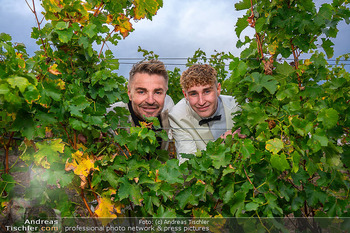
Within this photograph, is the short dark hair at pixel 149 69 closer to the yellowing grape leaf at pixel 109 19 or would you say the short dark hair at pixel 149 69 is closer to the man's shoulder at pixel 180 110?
the man's shoulder at pixel 180 110

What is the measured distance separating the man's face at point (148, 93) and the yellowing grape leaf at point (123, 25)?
86 cm

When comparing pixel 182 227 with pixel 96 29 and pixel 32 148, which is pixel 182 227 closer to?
pixel 32 148

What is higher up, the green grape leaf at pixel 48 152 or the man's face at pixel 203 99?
the man's face at pixel 203 99

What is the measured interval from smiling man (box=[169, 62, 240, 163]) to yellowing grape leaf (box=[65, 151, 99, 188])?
1141 millimetres

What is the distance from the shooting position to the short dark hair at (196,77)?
3.10 meters

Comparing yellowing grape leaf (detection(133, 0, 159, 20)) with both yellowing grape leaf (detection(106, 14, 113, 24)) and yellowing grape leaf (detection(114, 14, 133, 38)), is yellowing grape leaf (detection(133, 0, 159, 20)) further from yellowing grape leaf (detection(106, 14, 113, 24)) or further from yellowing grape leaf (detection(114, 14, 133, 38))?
yellowing grape leaf (detection(106, 14, 113, 24))

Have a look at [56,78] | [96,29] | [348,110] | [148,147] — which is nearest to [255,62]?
[348,110]

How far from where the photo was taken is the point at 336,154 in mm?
2066

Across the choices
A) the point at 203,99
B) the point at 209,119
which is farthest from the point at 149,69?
the point at 209,119

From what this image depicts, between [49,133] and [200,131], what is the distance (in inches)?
59.5

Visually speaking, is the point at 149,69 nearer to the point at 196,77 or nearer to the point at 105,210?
the point at 196,77

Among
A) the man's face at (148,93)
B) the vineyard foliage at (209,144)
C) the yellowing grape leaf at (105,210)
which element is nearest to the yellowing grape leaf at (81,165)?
the vineyard foliage at (209,144)

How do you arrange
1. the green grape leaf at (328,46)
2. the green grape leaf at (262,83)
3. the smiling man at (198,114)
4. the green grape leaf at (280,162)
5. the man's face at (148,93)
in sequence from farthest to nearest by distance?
1. the man's face at (148,93)
2. the smiling man at (198,114)
3. the green grape leaf at (328,46)
4. the green grape leaf at (262,83)
5. the green grape leaf at (280,162)

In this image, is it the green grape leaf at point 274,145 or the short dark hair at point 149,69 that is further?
the short dark hair at point 149,69
